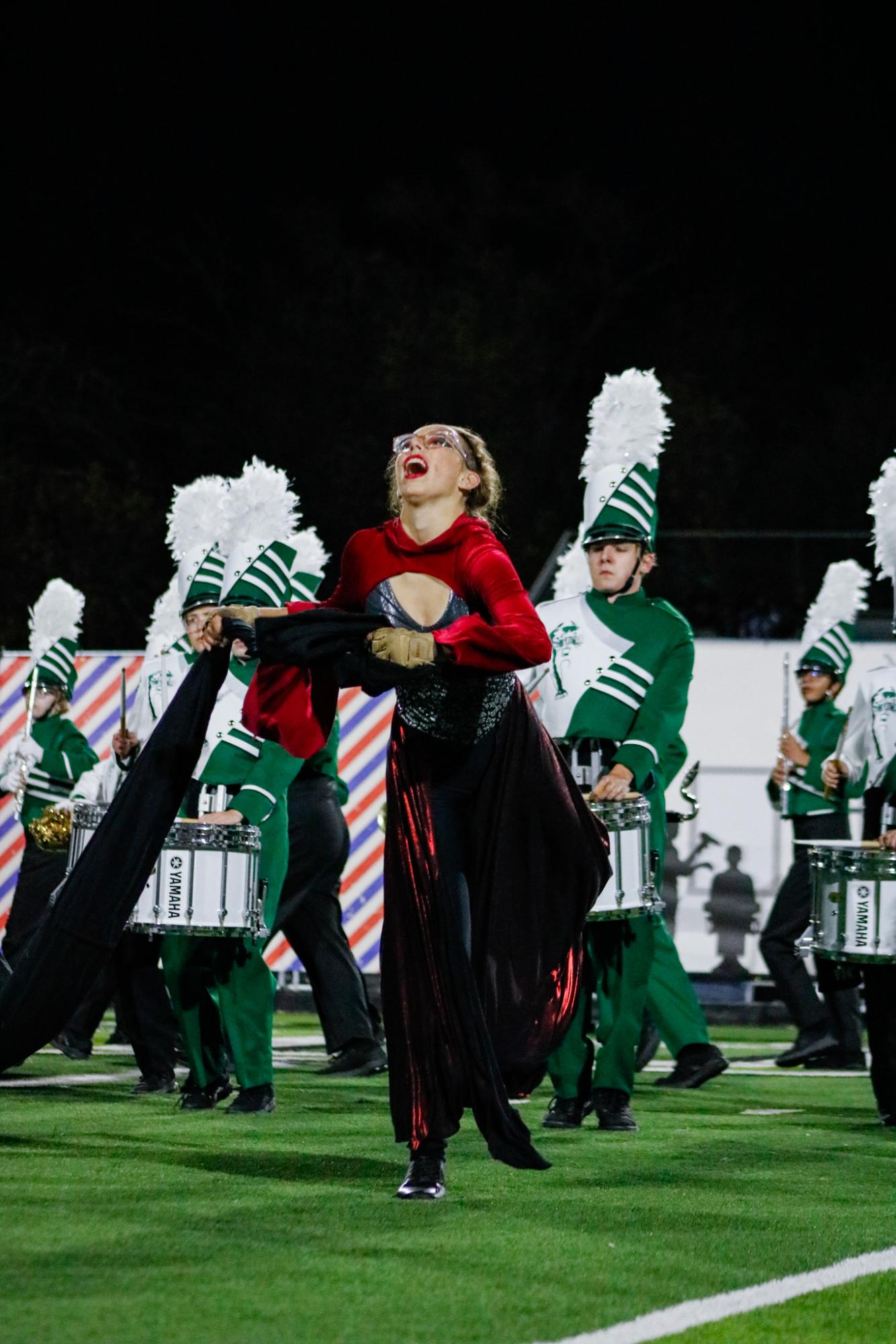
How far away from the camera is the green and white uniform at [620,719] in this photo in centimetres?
695

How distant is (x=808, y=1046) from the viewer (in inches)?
407

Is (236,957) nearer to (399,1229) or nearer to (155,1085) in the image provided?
(155,1085)

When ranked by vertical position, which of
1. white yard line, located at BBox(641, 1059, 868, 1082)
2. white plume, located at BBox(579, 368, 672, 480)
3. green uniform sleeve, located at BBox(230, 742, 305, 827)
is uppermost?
white plume, located at BBox(579, 368, 672, 480)

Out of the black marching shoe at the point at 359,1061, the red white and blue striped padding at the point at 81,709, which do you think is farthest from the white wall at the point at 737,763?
the black marching shoe at the point at 359,1061

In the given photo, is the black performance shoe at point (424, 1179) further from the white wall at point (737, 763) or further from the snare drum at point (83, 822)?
the white wall at point (737, 763)

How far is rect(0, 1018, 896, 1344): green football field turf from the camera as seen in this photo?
379cm

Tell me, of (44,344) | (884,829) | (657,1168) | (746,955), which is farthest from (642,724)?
(44,344)

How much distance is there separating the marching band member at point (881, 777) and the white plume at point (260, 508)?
2.19 meters

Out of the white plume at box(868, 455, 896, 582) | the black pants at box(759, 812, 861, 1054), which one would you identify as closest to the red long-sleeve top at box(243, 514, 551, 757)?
the white plume at box(868, 455, 896, 582)

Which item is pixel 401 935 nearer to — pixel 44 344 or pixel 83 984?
pixel 83 984

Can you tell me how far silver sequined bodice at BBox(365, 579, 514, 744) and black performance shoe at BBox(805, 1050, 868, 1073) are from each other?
18.3ft

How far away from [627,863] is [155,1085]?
2445 mm

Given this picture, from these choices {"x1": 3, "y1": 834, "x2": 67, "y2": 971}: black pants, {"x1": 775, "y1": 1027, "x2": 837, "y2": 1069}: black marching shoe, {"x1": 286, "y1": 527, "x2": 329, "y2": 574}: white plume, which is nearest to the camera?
{"x1": 286, "y1": 527, "x2": 329, "y2": 574}: white plume

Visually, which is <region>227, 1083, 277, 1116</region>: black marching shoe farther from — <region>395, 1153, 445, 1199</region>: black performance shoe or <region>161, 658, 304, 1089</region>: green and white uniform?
<region>395, 1153, 445, 1199</region>: black performance shoe
